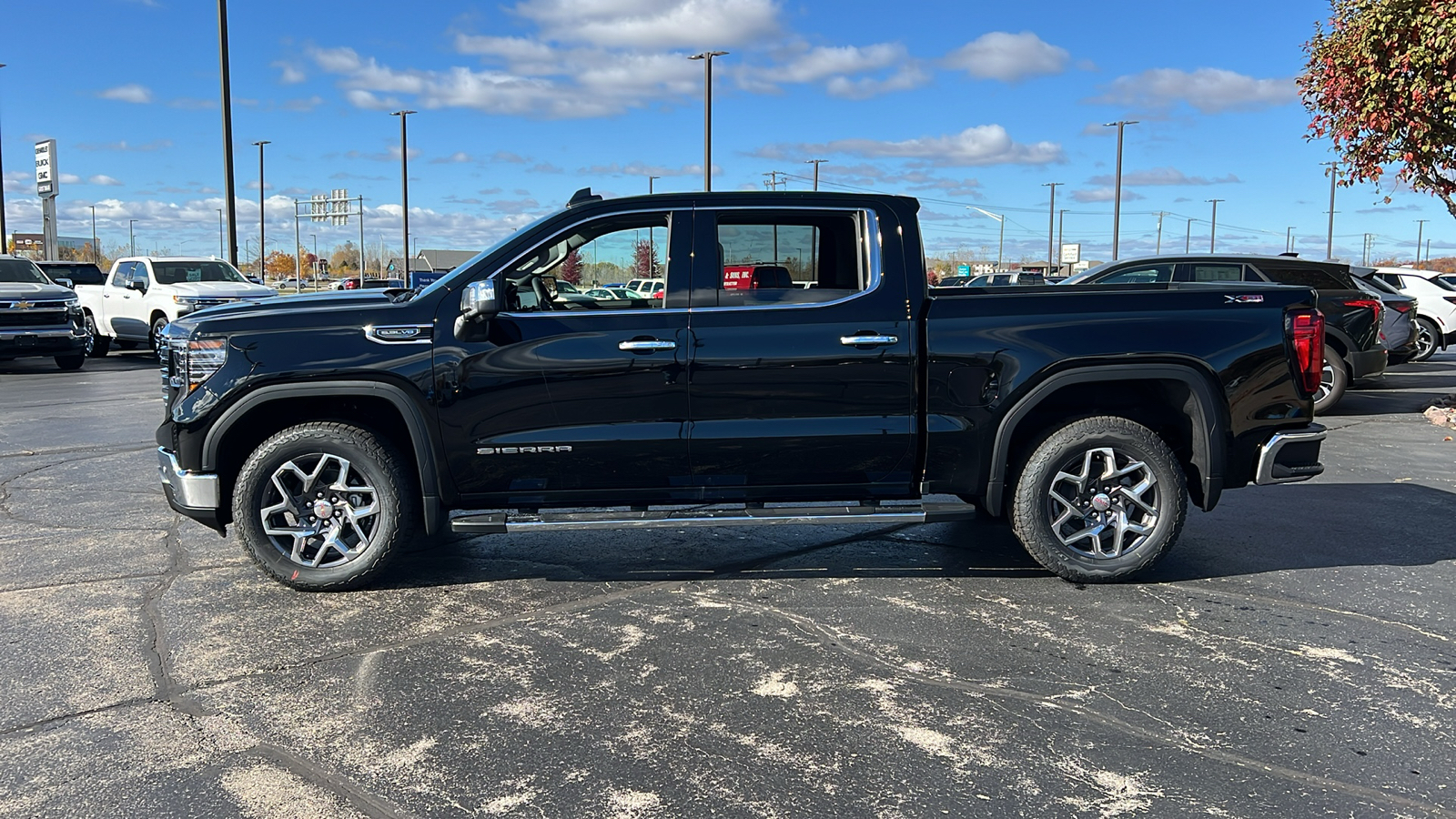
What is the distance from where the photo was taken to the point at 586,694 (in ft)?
13.3

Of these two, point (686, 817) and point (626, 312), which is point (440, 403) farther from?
point (686, 817)

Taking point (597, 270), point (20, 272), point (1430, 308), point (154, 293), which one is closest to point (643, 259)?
point (597, 270)

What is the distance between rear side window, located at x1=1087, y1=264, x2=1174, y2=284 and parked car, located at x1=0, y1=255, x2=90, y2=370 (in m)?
15.8

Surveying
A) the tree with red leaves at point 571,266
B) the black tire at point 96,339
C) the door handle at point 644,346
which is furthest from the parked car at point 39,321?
the door handle at point 644,346

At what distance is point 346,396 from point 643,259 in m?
1.55

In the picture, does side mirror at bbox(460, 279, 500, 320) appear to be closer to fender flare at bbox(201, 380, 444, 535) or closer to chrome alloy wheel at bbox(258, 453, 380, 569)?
fender flare at bbox(201, 380, 444, 535)

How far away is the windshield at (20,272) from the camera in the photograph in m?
18.4

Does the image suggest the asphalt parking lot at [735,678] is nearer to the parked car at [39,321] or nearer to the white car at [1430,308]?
the parked car at [39,321]

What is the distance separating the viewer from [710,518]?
510cm

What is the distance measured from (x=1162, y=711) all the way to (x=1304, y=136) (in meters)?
10.3

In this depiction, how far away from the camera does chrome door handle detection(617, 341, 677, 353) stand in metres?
5.11

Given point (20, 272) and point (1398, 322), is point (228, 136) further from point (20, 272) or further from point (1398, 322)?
point (1398, 322)

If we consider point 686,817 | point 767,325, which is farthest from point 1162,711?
point 767,325

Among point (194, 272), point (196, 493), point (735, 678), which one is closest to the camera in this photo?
point (735, 678)
